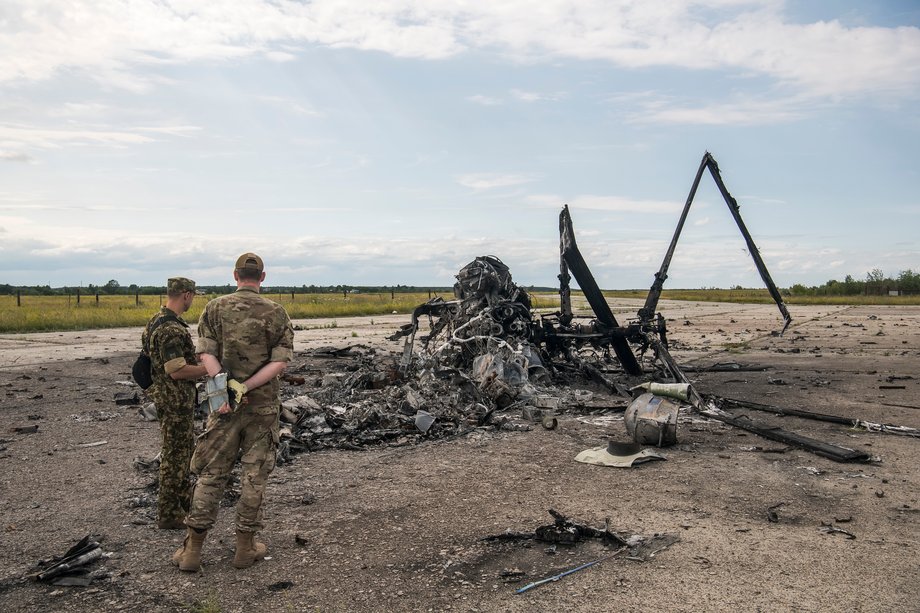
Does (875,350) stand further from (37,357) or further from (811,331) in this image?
(37,357)

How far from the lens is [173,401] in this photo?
554 cm

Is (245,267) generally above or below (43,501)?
above

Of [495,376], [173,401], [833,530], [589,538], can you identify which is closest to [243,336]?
[173,401]

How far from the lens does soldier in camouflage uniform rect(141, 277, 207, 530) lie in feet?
18.0

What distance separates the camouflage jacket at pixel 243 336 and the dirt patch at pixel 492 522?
1.31 meters

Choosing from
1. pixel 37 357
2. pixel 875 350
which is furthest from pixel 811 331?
pixel 37 357

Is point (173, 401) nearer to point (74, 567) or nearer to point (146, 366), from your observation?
point (146, 366)

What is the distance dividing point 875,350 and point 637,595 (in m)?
18.6

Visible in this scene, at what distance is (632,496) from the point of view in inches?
248

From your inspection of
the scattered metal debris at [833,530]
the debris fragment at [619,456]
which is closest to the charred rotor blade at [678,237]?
the debris fragment at [619,456]

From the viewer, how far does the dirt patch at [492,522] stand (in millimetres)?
4340

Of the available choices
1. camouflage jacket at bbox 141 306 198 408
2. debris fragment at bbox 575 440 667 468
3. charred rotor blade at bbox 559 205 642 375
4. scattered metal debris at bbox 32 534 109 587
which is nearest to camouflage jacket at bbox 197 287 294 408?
camouflage jacket at bbox 141 306 198 408

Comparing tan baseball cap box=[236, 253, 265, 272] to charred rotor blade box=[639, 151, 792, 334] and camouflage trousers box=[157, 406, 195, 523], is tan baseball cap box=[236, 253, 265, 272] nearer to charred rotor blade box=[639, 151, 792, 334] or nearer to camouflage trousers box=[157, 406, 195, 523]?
camouflage trousers box=[157, 406, 195, 523]

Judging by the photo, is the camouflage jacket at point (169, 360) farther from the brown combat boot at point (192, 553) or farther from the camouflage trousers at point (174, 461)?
the brown combat boot at point (192, 553)
